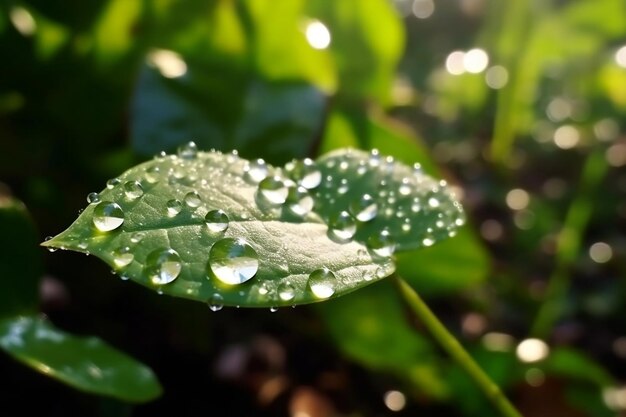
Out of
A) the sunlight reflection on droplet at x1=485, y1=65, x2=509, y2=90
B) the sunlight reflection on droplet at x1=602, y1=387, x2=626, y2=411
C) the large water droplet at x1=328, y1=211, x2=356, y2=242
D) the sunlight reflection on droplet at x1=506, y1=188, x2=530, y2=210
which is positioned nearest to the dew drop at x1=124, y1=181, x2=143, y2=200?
the large water droplet at x1=328, y1=211, x2=356, y2=242

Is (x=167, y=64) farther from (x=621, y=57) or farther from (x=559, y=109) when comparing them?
(x=559, y=109)

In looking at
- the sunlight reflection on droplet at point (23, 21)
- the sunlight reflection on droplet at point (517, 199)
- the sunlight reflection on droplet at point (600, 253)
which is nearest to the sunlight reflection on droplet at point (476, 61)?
the sunlight reflection on droplet at point (517, 199)

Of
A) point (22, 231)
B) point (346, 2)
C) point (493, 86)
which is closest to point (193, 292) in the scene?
point (22, 231)

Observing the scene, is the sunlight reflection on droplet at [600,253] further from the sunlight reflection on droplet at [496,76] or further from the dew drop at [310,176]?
the dew drop at [310,176]

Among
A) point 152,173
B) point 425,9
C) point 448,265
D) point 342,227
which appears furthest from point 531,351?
point 425,9

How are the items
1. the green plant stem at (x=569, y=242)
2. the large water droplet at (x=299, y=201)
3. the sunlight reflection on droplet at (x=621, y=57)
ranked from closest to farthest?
the large water droplet at (x=299, y=201)
the green plant stem at (x=569, y=242)
the sunlight reflection on droplet at (x=621, y=57)

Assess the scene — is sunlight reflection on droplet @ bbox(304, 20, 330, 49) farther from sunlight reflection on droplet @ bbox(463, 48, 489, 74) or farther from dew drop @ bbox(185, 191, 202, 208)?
sunlight reflection on droplet @ bbox(463, 48, 489, 74)

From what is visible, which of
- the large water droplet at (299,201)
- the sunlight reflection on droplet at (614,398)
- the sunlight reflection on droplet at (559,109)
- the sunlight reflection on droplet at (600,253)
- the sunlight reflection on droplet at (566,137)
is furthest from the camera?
the sunlight reflection on droplet at (559,109)
